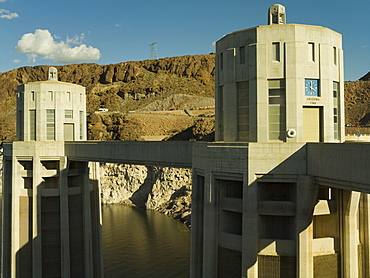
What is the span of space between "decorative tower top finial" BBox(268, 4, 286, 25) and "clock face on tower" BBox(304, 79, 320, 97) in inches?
120

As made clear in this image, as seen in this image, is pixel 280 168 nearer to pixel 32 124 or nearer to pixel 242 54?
pixel 242 54

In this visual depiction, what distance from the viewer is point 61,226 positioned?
35.7 meters

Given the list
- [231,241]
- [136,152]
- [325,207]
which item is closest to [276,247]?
[231,241]

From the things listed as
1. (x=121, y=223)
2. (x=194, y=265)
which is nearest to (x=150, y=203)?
(x=121, y=223)

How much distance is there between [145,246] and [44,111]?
3245 centimetres

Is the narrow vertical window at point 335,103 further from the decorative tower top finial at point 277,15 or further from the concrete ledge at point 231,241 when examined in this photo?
the concrete ledge at point 231,241

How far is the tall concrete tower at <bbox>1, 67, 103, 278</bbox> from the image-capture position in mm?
35625

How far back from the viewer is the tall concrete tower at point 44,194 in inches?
1403

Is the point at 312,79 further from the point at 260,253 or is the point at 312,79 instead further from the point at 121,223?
the point at 121,223

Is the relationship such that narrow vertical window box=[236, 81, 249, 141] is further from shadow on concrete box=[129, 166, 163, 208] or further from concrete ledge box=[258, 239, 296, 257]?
shadow on concrete box=[129, 166, 163, 208]

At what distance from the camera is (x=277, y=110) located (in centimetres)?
1714

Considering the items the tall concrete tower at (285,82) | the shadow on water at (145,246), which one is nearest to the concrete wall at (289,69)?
the tall concrete tower at (285,82)

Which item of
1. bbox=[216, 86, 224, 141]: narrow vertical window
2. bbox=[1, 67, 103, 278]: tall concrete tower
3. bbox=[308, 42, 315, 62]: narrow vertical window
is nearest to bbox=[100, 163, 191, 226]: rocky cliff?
bbox=[1, 67, 103, 278]: tall concrete tower

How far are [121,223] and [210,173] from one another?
64.0 meters
